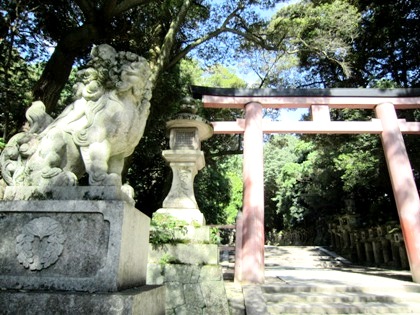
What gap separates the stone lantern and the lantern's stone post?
15.2 feet

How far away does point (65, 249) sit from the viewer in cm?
194

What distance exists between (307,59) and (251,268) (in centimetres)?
914

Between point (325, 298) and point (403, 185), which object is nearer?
point (325, 298)

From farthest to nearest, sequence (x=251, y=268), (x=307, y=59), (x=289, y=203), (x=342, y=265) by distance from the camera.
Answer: (x=289, y=203) < (x=307, y=59) < (x=342, y=265) < (x=251, y=268)

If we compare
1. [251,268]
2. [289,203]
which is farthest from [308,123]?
[289,203]

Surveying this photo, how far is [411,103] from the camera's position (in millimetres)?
7664

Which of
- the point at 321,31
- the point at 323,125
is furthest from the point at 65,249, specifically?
the point at 321,31

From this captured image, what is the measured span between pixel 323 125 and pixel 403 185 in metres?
2.25

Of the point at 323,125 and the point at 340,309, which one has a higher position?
the point at 323,125

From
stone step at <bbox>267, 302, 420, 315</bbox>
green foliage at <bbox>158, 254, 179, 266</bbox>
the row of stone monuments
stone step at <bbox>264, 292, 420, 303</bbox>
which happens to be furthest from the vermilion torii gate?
the row of stone monuments

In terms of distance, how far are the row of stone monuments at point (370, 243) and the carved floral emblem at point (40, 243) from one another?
9.57 m

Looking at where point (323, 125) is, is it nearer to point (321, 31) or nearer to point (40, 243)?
point (321, 31)

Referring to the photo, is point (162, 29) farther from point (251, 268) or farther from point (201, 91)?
point (251, 268)

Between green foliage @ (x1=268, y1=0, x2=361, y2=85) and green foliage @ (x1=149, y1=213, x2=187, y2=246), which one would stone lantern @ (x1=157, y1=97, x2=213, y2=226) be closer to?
green foliage @ (x1=149, y1=213, x2=187, y2=246)
